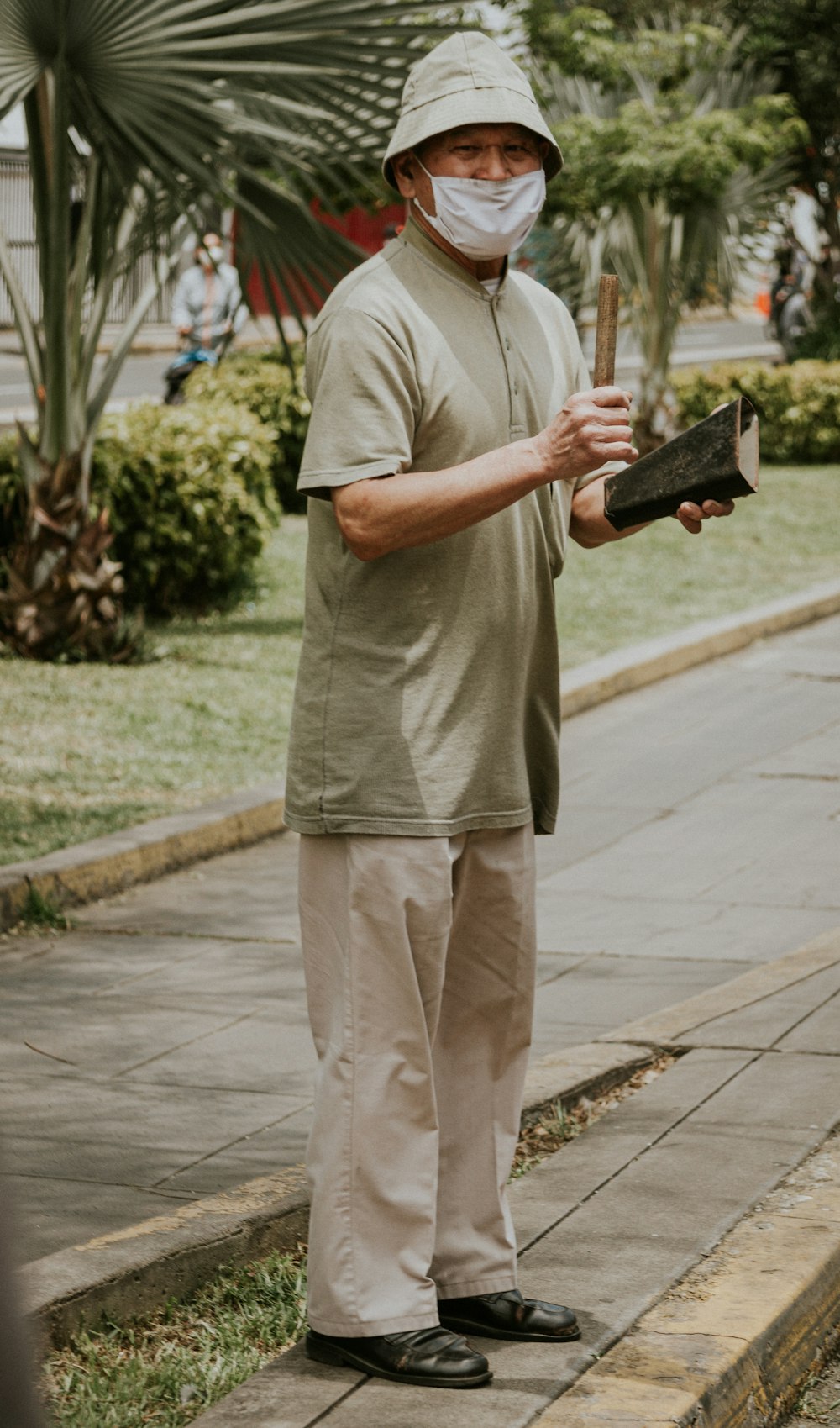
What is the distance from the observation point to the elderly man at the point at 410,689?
2.86 m

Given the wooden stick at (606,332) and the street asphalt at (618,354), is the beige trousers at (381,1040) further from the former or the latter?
the street asphalt at (618,354)

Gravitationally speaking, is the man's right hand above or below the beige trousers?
above

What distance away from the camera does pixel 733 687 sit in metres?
10.1

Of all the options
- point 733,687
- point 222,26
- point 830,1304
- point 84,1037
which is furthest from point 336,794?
point 733,687

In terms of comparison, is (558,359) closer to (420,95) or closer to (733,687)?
(420,95)

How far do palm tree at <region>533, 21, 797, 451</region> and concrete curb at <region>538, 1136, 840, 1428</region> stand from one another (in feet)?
43.9

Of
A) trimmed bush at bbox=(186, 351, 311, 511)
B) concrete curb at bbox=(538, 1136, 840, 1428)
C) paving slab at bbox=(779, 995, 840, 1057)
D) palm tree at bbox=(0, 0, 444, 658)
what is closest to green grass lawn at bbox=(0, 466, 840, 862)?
trimmed bush at bbox=(186, 351, 311, 511)

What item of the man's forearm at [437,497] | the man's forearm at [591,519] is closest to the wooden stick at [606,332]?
the man's forearm at [437,497]

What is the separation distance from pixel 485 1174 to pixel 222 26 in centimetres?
A: 539

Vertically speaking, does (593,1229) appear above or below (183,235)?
below

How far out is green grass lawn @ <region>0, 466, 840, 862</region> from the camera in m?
7.35

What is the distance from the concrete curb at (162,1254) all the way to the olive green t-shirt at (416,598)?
36.4 inches

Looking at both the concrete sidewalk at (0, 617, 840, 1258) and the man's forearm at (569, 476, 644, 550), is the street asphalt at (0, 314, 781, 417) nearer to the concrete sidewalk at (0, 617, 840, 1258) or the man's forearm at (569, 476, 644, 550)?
the concrete sidewalk at (0, 617, 840, 1258)

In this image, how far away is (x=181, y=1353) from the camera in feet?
10.3
